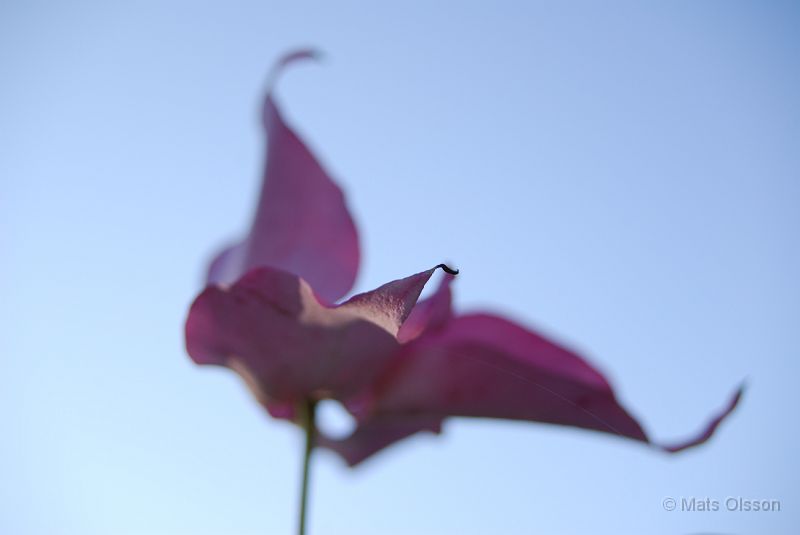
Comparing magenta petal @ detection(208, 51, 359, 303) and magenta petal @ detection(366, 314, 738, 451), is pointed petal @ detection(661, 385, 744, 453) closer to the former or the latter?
magenta petal @ detection(366, 314, 738, 451)

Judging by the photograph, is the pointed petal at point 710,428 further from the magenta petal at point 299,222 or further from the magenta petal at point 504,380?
the magenta petal at point 299,222

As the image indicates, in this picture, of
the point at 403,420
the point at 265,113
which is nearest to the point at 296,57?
the point at 265,113

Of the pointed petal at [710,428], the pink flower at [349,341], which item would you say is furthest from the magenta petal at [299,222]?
the pointed petal at [710,428]

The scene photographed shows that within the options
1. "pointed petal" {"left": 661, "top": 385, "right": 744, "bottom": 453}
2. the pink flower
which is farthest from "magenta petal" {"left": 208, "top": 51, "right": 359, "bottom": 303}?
"pointed petal" {"left": 661, "top": 385, "right": 744, "bottom": 453}

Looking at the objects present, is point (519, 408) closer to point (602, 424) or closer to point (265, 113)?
point (602, 424)

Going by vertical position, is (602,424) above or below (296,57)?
below
